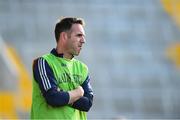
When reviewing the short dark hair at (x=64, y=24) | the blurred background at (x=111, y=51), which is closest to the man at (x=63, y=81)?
the short dark hair at (x=64, y=24)

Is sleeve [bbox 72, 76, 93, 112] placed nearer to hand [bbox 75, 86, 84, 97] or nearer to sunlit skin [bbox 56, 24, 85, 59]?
hand [bbox 75, 86, 84, 97]

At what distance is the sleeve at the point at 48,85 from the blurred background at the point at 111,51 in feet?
15.3

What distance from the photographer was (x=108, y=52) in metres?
8.74

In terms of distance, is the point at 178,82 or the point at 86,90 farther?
the point at 178,82

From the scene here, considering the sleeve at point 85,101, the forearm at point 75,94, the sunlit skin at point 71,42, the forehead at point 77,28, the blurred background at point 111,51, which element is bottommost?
the blurred background at point 111,51

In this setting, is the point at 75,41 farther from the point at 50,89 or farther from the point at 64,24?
the point at 50,89

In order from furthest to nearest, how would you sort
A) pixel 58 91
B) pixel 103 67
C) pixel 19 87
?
1. pixel 103 67
2. pixel 19 87
3. pixel 58 91

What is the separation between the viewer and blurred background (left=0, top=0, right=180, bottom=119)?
8.09 m

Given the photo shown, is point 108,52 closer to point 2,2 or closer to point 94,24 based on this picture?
point 94,24

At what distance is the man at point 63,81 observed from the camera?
118 inches

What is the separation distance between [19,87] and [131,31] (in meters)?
2.03

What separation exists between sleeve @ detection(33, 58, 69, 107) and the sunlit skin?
0.13 meters

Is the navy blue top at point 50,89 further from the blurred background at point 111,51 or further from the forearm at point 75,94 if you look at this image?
the blurred background at point 111,51

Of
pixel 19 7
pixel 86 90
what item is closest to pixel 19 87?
pixel 19 7
